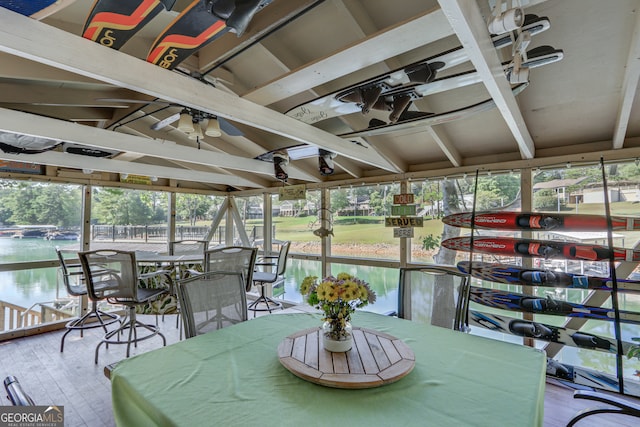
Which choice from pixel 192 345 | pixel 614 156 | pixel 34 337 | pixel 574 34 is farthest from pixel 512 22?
pixel 34 337

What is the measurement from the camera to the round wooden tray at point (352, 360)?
4.63 feet

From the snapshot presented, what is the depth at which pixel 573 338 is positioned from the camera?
9.27ft

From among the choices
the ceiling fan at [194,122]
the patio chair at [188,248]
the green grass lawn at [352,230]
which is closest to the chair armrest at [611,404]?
the green grass lawn at [352,230]

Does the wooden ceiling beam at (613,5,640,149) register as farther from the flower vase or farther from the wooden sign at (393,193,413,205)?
the flower vase

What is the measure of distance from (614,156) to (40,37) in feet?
14.1

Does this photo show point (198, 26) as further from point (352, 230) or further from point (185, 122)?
point (352, 230)

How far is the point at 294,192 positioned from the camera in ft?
17.3

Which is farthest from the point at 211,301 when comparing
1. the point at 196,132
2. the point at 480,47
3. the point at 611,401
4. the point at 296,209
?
the point at 296,209

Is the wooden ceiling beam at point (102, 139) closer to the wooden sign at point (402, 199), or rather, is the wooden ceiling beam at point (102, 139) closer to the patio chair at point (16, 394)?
the wooden sign at point (402, 199)

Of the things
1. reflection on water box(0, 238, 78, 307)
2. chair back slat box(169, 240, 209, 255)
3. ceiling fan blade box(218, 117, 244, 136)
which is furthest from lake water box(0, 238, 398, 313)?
ceiling fan blade box(218, 117, 244, 136)

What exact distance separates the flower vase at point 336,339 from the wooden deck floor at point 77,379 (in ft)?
6.38

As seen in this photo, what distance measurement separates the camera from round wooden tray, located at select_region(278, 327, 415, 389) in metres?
1.41

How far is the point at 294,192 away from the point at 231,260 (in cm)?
192

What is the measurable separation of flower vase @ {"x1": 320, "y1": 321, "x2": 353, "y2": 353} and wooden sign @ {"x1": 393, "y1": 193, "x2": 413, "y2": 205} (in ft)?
9.13
